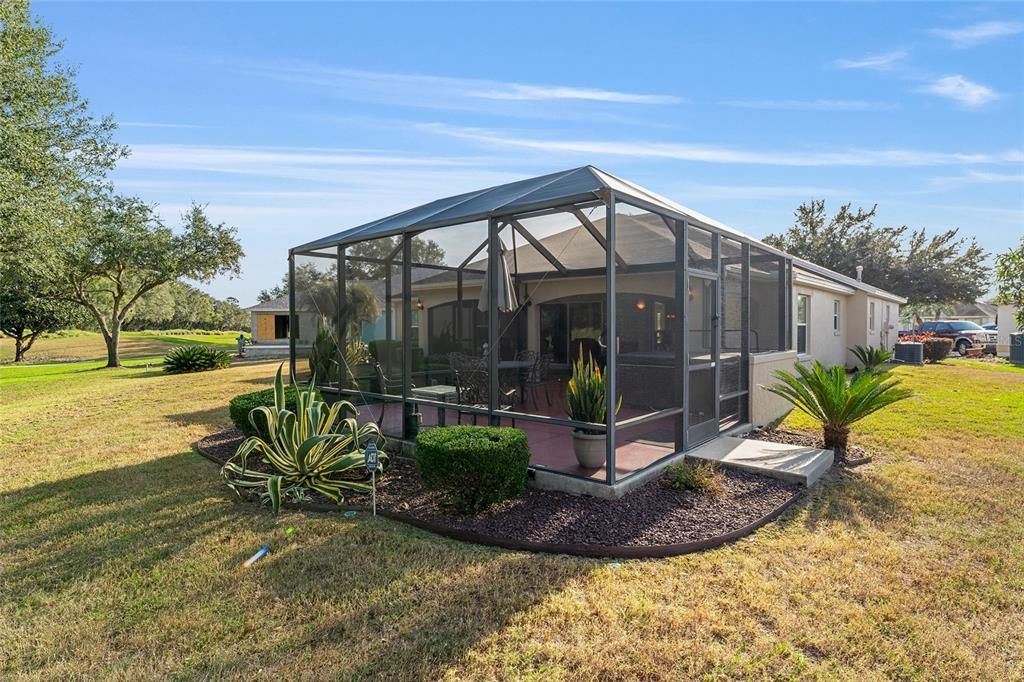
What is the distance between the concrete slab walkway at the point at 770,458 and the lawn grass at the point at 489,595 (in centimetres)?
25

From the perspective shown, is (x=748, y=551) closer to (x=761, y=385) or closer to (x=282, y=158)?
(x=761, y=385)

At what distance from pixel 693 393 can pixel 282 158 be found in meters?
9.60

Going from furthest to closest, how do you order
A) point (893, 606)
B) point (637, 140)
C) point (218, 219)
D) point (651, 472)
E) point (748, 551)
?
1. point (218, 219)
2. point (637, 140)
3. point (651, 472)
4. point (748, 551)
5. point (893, 606)

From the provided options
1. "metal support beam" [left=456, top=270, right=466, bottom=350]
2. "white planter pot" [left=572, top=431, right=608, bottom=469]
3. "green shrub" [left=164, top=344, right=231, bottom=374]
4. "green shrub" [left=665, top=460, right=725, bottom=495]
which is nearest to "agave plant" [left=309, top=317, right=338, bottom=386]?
"metal support beam" [left=456, top=270, right=466, bottom=350]

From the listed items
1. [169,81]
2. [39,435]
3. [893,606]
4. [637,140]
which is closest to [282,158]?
[169,81]

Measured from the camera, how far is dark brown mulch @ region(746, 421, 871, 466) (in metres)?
6.46

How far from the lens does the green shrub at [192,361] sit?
18.5 m

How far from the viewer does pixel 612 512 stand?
4551 millimetres

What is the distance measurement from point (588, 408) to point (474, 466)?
4.41 feet

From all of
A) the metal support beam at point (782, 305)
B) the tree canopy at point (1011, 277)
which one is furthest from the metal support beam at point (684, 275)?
the tree canopy at point (1011, 277)

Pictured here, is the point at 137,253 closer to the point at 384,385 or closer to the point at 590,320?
the point at 384,385

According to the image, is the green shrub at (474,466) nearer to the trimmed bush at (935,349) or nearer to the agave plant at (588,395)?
the agave plant at (588,395)

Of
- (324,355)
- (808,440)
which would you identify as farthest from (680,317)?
(324,355)

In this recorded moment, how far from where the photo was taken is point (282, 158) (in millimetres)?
11141
